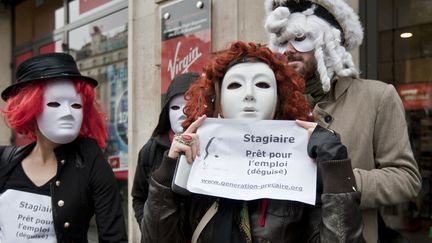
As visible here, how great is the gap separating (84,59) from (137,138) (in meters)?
2.47

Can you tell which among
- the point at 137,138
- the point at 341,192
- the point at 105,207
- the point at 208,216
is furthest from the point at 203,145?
the point at 137,138

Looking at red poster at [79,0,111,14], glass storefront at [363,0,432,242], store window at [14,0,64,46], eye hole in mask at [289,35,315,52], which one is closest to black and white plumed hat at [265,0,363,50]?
eye hole in mask at [289,35,315,52]

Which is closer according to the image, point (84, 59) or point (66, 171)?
point (66, 171)

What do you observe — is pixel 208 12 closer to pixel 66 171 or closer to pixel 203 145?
pixel 66 171

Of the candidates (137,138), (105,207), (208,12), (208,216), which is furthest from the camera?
(137,138)

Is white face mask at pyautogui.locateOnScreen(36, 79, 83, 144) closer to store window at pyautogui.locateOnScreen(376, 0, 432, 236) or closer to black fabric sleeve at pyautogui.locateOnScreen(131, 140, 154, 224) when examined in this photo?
black fabric sleeve at pyautogui.locateOnScreen(131, 140, 154, 224)

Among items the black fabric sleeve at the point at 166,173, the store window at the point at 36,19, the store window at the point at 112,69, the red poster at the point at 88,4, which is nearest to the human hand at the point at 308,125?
the black fabric sleeve at the point at 166,173

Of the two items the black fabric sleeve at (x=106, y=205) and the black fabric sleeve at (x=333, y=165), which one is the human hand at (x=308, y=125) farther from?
the black fabric sleeve at (x=106, y=205)

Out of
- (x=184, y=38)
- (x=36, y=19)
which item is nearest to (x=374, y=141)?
(x=184, y=38)

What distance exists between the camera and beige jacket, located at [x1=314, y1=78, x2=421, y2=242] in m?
1.90

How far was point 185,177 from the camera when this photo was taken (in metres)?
1.70

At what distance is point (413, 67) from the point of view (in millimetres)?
3857

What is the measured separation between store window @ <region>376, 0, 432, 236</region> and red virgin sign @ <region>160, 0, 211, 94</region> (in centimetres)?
156

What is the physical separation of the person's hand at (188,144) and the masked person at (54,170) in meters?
0.73
